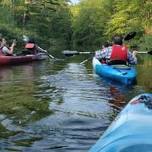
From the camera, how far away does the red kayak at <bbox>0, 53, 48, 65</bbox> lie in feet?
65.3

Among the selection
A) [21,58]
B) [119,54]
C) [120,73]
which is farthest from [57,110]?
[21,58]

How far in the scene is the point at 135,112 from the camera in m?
4.17

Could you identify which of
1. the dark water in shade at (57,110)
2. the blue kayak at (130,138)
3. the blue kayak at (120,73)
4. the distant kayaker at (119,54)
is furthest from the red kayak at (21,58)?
the blue kayak at (130,138)

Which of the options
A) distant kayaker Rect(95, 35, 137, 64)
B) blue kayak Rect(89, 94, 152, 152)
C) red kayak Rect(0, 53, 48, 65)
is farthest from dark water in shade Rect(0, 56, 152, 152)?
red kayak Rect(0, 53, 48, 65)

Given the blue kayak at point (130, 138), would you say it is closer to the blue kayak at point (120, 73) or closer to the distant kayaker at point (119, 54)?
the blue kayak at point (120, 73)

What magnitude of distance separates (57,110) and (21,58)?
1290cm

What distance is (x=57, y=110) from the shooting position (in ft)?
Result: 28.7

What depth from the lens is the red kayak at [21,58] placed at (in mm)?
19891

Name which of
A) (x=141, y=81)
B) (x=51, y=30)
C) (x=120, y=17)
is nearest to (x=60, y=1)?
(x=51, y=30)

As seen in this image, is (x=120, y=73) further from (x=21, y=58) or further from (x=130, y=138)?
(x=130, y=138)

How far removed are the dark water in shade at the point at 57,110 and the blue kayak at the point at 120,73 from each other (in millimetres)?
229

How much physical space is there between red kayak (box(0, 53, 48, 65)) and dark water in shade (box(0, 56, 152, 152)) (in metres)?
5.17

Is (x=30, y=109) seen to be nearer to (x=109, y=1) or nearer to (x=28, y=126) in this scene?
(x=28, y=126)

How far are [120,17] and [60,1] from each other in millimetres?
9708
